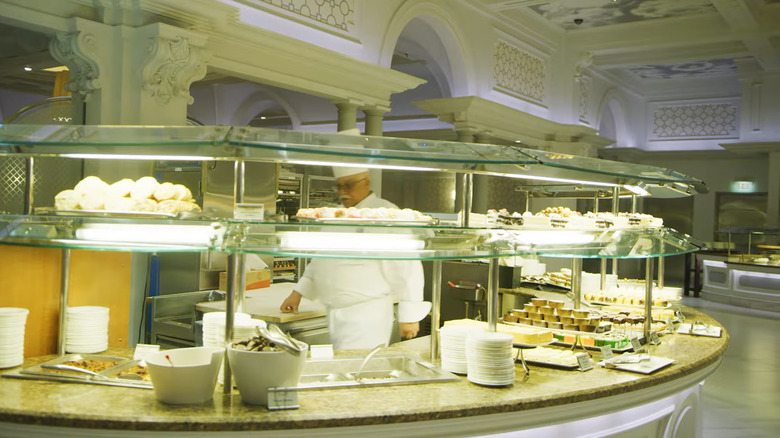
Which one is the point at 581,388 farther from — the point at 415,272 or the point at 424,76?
the point at 424,76

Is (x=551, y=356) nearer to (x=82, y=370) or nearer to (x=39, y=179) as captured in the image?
(x=82, y=370)

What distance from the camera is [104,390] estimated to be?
6.37 ft

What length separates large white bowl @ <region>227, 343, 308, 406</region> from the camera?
183cm

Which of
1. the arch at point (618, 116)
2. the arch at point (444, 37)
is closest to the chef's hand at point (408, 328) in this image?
the arch at point (444, 37)

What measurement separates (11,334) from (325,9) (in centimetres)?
479

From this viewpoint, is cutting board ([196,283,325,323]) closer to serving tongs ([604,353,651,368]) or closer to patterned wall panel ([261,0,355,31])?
serving tongs ([604,353,651,368])

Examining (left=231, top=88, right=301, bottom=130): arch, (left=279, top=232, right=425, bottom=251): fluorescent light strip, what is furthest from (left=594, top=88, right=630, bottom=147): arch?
(left=279, top=232, right=425, bottom=251): fluorescent light strip

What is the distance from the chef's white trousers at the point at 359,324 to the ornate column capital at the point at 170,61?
86.0 inches

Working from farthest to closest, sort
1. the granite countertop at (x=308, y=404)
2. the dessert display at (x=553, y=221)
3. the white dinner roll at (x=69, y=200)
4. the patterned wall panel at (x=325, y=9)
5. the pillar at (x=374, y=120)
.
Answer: the pillar at (x=374, y=120) < the patterned wall panel at (x=325, y=9) < the dessert display at (x=553, y=221) < the white dinner roll at (x=69, y=200) < the granite countertop at (x=308, y=404)

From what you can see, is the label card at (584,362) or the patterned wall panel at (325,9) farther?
the patterned wall panel at (325,9)

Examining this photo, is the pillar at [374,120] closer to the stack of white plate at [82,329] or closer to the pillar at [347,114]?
the pillar at [347,114]

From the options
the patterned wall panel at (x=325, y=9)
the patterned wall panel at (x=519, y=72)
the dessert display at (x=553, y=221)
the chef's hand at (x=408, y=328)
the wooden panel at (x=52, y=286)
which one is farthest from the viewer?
the patterned wall panel at (x=519, y=72)

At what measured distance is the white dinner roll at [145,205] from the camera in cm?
231

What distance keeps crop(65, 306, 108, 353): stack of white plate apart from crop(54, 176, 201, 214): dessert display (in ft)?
1.23
